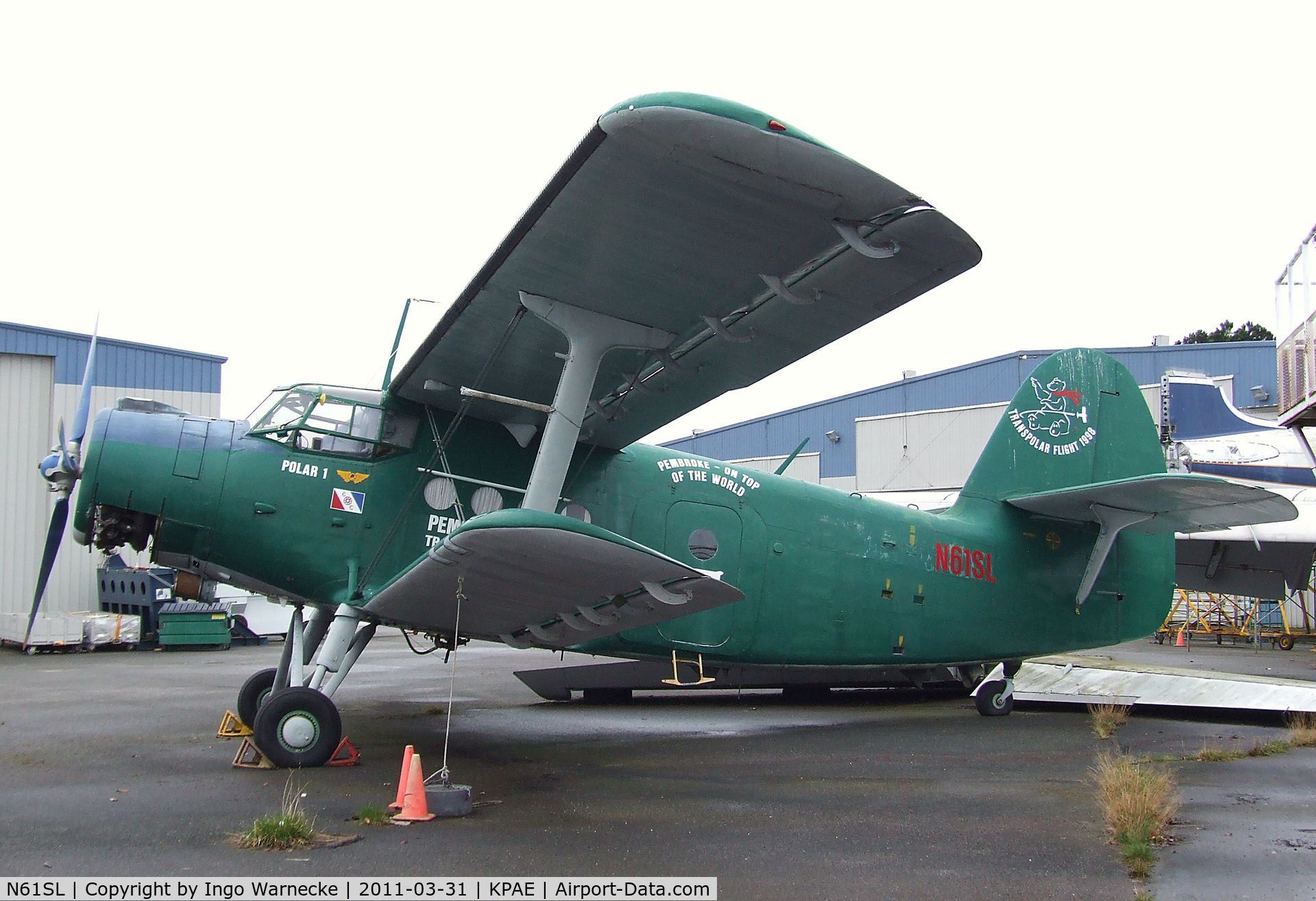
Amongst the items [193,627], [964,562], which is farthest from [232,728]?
[193,627]

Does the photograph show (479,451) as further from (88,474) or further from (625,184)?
(625,184)

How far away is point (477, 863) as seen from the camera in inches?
178

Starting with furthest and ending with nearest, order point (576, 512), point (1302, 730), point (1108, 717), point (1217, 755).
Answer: point (1108, 717) < point (1302, 730) < point (576, 512) < point (1217, 755)

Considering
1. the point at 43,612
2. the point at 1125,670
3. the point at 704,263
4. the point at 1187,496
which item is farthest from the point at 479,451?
the point at 43,612

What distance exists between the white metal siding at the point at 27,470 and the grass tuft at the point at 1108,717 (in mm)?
20398

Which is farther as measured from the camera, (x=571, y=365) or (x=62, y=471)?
(x=62, y=471)

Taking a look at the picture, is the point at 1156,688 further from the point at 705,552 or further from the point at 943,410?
the point at 943,410

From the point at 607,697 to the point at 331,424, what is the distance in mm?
5763

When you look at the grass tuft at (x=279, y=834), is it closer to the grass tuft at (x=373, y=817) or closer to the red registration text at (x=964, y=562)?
the grass tuft at (x=373, y=817)

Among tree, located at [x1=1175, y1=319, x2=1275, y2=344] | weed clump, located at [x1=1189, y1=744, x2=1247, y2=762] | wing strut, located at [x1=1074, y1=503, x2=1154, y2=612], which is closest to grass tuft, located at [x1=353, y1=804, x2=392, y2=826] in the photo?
weed clump, located at [x1=1189, y1=744, x2=1247, y2=762]

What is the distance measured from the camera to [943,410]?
3500 centimetres

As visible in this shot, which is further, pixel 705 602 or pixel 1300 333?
pixel 1300 333

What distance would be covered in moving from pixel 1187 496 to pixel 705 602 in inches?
219

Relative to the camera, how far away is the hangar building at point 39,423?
70.3ft
